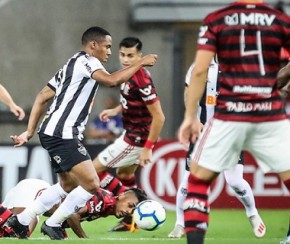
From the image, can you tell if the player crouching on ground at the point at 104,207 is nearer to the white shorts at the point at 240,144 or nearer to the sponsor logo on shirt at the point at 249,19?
the white shorts at the point at 240,144

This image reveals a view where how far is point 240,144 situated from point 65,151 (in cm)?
242

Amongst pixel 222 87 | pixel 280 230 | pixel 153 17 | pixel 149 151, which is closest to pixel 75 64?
pixel 149 151

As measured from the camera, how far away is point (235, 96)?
8273 mm

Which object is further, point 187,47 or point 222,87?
point 187,47

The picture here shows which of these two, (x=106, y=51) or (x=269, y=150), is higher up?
(x=106, y=51)

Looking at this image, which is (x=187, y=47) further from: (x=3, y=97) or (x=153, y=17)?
(x=3, y=97)

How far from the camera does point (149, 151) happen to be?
1132cm

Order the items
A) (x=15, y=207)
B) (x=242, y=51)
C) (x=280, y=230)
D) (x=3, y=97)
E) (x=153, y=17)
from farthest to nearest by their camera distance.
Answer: (x=153, y=17) → (x=280, y=230) → (x=15, y=207) → (x=3, y=97) → (x=242, y=51)

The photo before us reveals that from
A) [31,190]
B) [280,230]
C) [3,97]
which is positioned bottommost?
[280,230]

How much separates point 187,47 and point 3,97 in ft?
36.4

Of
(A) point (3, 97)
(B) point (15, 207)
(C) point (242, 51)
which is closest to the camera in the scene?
(C) point (242, 51)

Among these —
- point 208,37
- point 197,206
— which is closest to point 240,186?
point 197,206

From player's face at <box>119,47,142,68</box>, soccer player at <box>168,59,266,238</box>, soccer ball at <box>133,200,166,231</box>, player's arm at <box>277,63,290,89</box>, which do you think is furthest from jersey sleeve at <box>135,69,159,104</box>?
player's arm at <box>277,63,290,89</box>

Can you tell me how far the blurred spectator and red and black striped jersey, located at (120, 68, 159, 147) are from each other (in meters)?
5.39
